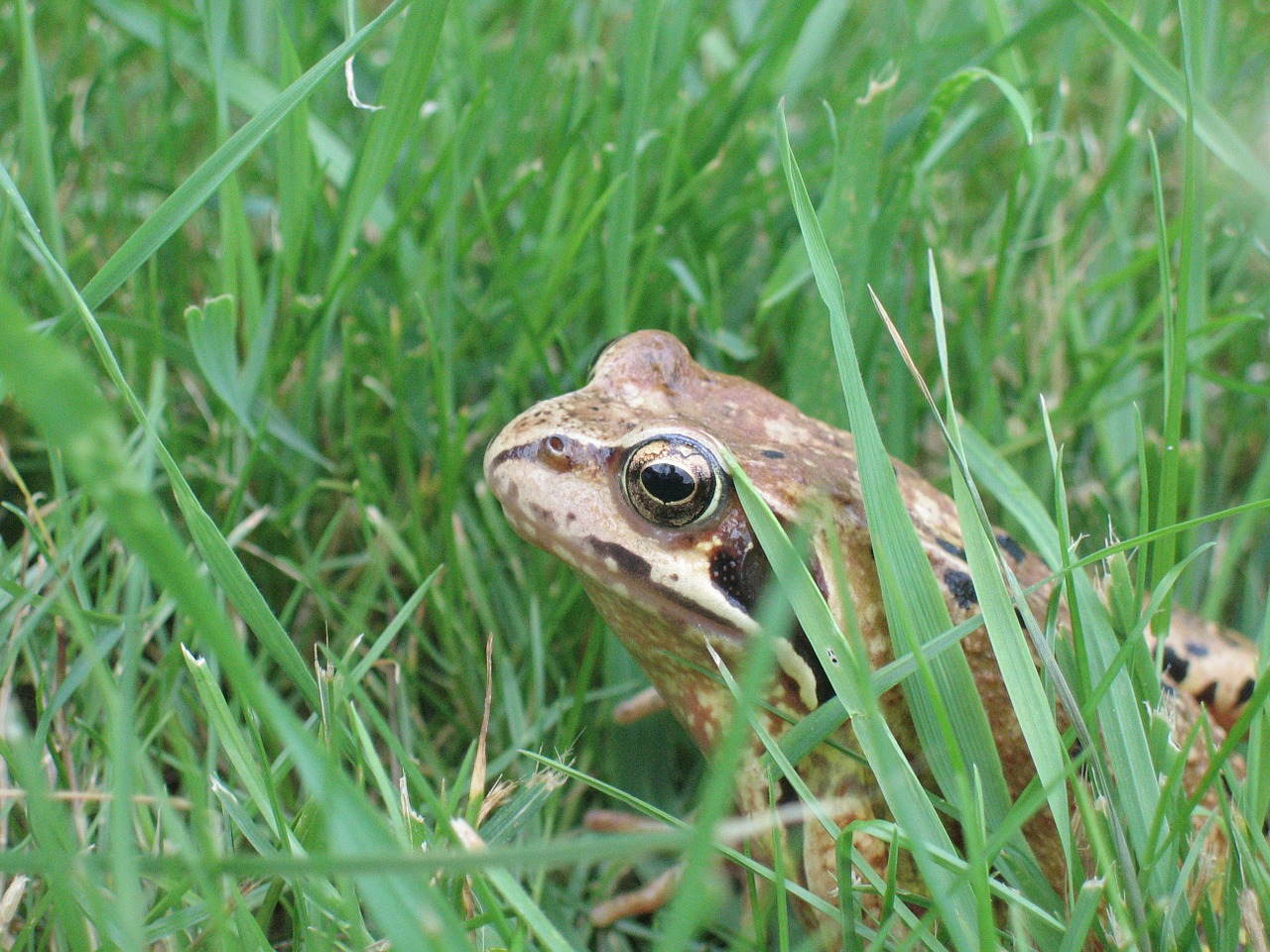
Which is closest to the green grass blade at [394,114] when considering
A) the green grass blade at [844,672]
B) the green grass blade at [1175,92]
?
the green grass blade at [844,672]

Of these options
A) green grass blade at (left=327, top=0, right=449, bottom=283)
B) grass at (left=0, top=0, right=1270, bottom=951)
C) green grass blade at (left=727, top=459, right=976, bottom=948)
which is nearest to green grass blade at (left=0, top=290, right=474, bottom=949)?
grass at (left=0, top=0, right=1270, bottom=951)

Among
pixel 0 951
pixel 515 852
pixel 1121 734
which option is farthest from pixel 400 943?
pixel 1121 734

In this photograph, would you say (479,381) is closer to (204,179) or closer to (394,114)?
(394,114)

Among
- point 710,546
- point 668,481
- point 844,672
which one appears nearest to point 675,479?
point 668,481

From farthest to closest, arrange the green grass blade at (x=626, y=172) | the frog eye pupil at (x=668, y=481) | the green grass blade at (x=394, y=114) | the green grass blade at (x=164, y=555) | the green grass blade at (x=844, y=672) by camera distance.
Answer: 1. the green grass blade at (x=626, y=172)
2. the green grass blade at (x=394, y=114)
3. the frog eye pupil at (x=668, y=481)
4. the green grass blade at (x=844, y=672)
5. the green grass blade at (x=164, y=555)

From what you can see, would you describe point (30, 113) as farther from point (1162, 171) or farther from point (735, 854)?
point (1162, 171)

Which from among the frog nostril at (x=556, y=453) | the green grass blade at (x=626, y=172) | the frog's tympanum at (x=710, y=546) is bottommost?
the frog's tympanum at (x=710, y=546)

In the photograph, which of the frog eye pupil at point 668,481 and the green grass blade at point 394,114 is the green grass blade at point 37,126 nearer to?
the green grass blade at point 394,114
